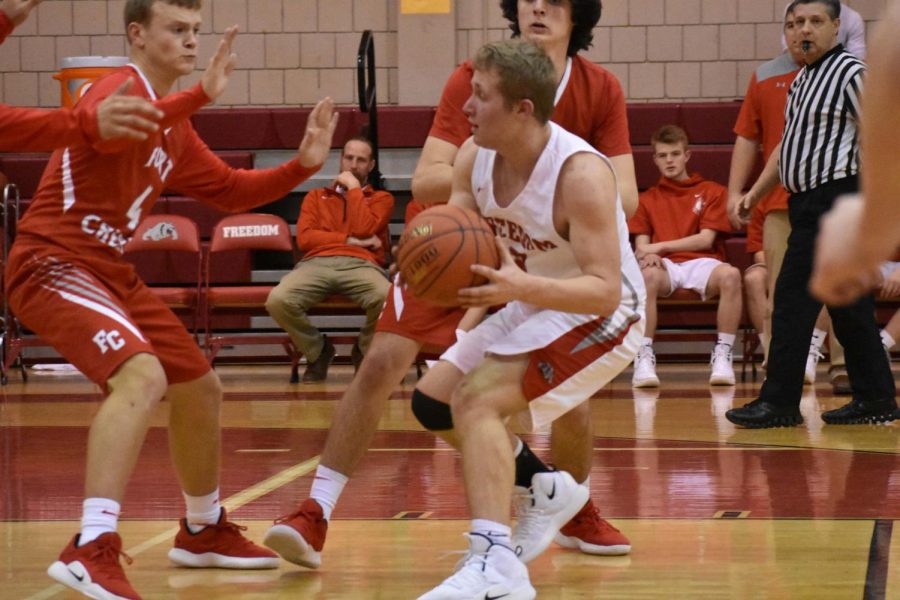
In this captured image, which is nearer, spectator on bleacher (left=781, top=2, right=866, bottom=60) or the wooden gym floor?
the wooden gym floor

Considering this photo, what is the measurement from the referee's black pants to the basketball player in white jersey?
2624 millimetres

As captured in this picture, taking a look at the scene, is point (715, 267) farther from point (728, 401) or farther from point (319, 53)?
point (319, 53)

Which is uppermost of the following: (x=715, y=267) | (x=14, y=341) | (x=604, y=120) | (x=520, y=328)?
(x=604, y=120)

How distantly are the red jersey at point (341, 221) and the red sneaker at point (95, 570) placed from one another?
569 cm

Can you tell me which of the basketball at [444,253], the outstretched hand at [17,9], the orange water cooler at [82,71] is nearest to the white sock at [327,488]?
the basketball at [444,253]

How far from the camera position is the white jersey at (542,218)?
323 centimetres

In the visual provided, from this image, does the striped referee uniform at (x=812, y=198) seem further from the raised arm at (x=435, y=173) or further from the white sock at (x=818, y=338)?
the raised arm at (x=435, y=173)

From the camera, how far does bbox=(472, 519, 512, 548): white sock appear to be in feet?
9.85

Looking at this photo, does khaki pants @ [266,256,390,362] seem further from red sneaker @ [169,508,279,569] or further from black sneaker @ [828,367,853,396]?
red sneaker @ [169,508,279,569]

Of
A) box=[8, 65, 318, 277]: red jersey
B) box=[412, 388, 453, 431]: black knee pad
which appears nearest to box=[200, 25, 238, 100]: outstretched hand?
box=[8, 65, 318, 277]: red jersey

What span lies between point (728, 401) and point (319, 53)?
17.9 ft

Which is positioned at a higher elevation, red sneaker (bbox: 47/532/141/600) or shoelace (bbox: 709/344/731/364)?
red sneaker (bbox: 47/532/141/600)

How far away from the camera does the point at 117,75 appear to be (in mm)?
3396

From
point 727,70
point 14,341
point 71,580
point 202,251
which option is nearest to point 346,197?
point 202,251
